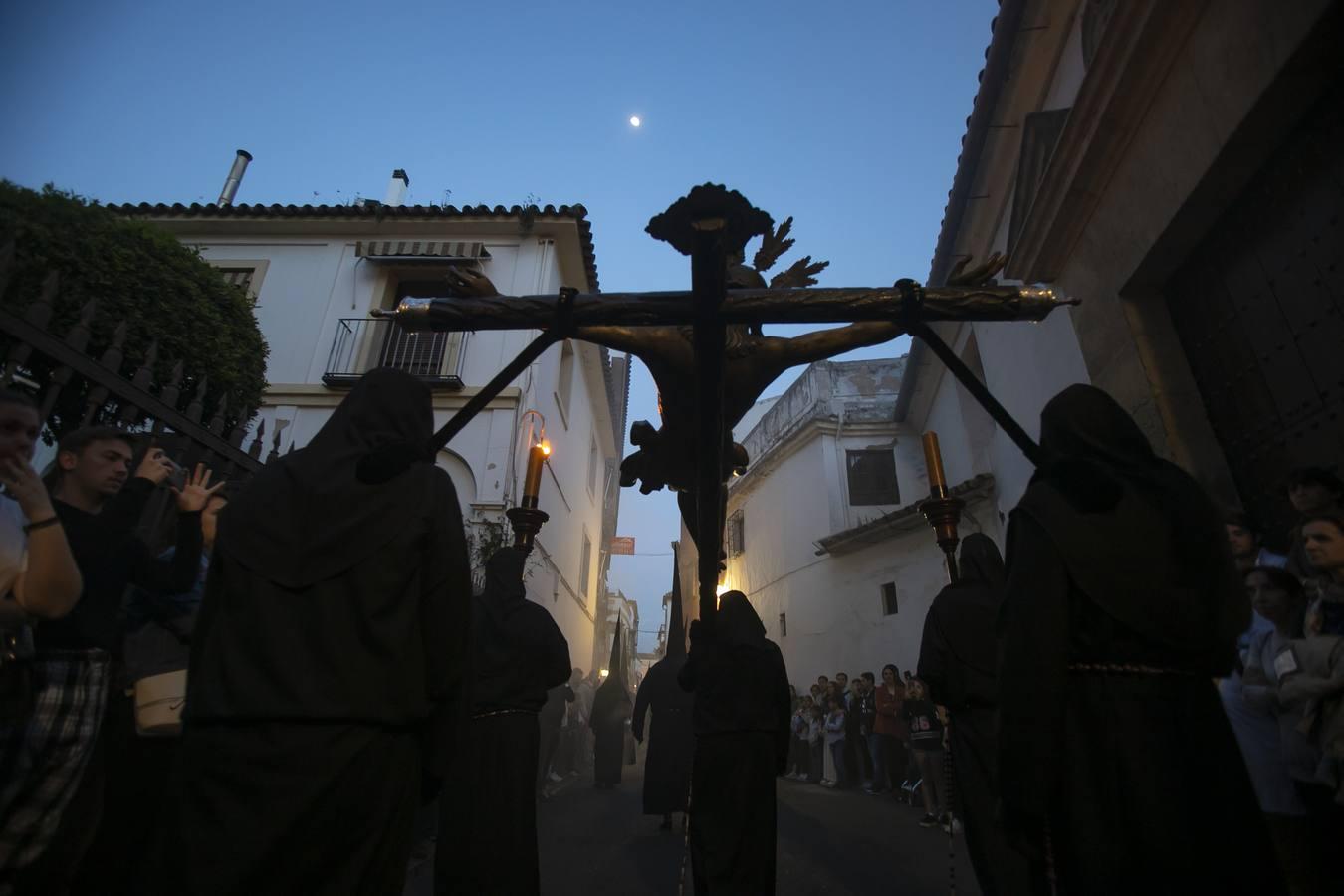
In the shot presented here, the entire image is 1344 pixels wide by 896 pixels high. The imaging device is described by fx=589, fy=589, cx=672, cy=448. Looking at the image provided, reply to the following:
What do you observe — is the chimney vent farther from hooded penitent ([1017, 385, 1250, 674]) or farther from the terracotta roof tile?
hooded penitent ([1017, 385, 1250, 674])

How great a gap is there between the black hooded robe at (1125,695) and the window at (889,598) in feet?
44.5

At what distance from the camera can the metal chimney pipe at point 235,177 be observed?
49.7 feet

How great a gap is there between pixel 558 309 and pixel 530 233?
10.7m

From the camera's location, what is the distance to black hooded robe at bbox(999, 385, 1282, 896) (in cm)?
145

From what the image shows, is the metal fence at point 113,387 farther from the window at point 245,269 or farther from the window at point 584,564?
the window at point 584,564

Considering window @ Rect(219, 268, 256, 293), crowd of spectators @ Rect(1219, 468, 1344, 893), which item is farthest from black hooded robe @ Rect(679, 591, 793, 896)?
window @ Rect(219, 268, 256, 293)

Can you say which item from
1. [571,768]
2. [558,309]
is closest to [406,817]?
[558,309]

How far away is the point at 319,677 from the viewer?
59.0 inches

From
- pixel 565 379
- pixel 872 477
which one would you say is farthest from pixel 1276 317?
pixel 872 477

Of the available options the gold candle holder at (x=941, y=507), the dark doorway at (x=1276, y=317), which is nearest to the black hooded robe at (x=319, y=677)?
the gold candle holder at (x=941, y=507)

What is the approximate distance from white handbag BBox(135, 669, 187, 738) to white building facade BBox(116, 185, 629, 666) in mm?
6885

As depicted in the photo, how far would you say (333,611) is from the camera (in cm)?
158

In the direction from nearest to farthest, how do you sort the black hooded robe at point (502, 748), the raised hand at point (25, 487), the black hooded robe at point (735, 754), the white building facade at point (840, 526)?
the raised hand at point (25, 487), the black hooded robe at point (502, 748), the black hooded robe at point (735, 754), the white building facade at point (840, 526)

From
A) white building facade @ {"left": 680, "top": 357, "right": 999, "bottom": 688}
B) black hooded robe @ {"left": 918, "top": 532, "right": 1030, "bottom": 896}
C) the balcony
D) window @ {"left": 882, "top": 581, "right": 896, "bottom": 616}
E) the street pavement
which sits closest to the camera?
black hooded robe @ {"left": 918, "top": 532, "right": 1030, "bottom": 896}
